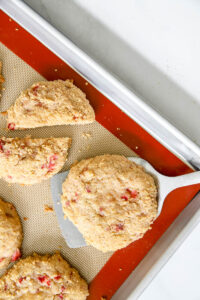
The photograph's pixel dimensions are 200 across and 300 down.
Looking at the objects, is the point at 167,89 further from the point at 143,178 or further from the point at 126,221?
the point at 126,221

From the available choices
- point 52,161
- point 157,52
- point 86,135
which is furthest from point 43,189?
point 157,52

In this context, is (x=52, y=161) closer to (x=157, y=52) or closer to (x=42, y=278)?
(x=42, y=278)

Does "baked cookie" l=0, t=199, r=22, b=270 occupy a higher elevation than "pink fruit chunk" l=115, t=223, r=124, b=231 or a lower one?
lower

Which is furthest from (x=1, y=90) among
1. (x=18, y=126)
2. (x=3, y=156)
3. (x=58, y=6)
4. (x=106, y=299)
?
(x=106, y=299)

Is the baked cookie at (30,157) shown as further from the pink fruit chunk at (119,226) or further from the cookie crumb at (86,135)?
the pink fruit chunk at (119,226)

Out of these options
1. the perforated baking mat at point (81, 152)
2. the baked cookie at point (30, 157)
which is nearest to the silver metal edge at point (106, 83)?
the perforated baking mat at point (81, 152)

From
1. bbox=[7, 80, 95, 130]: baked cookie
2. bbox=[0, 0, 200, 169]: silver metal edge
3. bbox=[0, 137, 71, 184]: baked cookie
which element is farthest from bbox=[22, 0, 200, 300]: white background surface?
bbox=[0, 137, 71, 184]: baked cookie

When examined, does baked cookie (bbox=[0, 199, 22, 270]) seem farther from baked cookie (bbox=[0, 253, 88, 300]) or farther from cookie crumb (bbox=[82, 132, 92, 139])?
cookie crumb (bbox=[82, 132, 92, 139])
